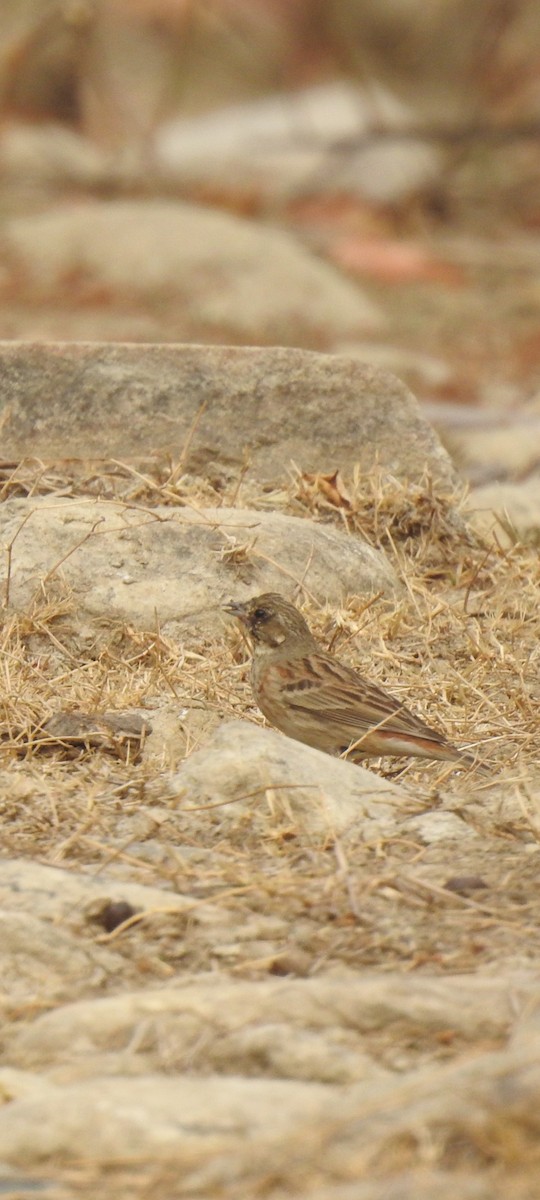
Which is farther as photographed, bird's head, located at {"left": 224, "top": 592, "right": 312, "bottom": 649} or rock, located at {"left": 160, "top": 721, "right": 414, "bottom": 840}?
bird's head, located at {"left": 224, "top": 592, "right": 312, "bottom": 649}

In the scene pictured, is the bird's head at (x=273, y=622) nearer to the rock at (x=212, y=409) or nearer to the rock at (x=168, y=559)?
the rock at (x=168, y=559)

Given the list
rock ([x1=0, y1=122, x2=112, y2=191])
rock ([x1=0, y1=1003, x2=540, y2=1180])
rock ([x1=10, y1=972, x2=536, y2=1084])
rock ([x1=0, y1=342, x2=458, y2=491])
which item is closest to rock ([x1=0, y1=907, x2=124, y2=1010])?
rock ([x1=10, y1=972, x2=536, y2=1084])

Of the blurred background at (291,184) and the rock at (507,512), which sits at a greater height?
the rock at (507,512)

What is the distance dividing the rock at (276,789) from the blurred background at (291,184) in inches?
216

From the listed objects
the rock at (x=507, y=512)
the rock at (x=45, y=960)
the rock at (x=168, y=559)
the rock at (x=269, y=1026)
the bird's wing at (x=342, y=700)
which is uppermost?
the rock at (x=269, y=1026)

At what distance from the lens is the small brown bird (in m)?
4.97

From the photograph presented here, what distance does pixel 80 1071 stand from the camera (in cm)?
316

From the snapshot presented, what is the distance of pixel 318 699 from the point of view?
5.19 metres

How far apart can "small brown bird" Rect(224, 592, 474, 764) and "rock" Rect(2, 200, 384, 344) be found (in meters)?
9.75

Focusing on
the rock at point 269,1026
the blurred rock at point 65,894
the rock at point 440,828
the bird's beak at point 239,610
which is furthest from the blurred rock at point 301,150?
the rock at point 269,1026

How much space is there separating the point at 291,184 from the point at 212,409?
14.3 metres

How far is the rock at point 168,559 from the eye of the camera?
19.1 feet

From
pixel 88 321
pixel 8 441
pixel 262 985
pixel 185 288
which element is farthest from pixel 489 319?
pixel 262 985

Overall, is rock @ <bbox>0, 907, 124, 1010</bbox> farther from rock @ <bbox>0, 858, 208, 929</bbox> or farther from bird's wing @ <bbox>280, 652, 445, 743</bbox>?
bird's wing @ <bbox>280, 652, 445, 743</bbox>
